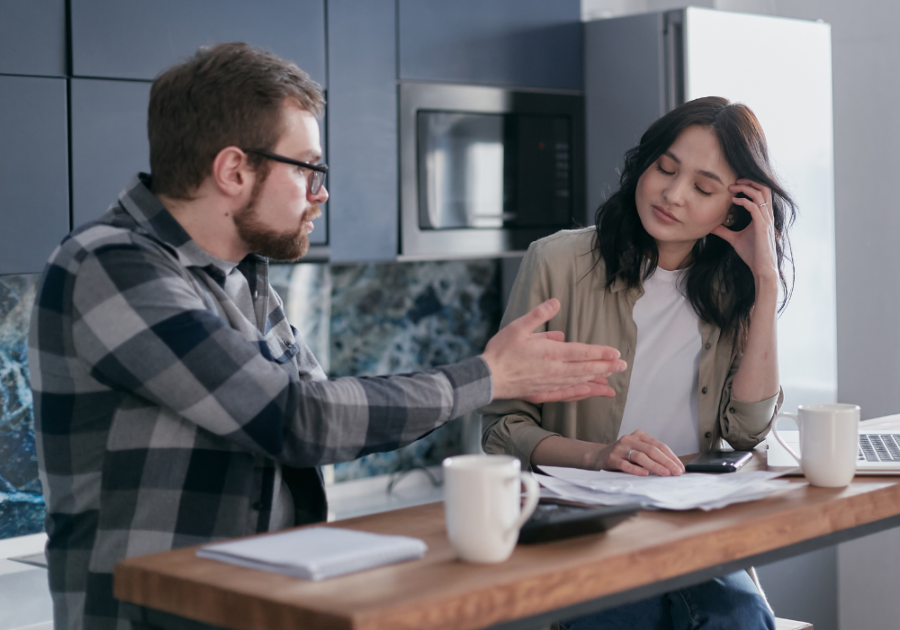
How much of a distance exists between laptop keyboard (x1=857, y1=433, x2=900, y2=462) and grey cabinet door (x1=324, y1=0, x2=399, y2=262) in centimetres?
130

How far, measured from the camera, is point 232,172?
54.4 inches

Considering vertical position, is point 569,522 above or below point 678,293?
below

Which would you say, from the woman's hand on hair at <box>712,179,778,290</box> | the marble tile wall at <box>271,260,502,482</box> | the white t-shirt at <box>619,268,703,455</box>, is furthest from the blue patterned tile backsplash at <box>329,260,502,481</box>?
the woman's hand on hair at <box>712,179,778,290</box>

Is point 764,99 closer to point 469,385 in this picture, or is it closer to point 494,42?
point 494,42

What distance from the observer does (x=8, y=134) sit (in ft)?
6.20

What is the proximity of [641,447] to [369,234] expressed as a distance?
1.24m

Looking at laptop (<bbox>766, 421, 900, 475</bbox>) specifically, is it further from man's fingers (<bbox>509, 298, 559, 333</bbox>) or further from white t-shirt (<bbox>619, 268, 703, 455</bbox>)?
man's fingers (<bbox>509, 298, 559, 333</bbox>)

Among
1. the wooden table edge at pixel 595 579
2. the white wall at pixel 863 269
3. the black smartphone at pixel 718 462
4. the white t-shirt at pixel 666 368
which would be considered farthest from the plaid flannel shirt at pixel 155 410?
the white wall at pixel 863 269

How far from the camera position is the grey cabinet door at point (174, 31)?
1990mm

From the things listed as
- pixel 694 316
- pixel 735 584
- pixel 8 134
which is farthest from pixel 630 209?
pixel 8 134

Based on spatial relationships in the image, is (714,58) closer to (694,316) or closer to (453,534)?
(694,316)

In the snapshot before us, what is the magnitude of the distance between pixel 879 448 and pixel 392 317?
71.4 inches

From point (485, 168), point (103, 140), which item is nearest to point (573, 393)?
point (103, 140)

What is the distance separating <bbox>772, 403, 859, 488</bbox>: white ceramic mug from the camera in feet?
4.26
